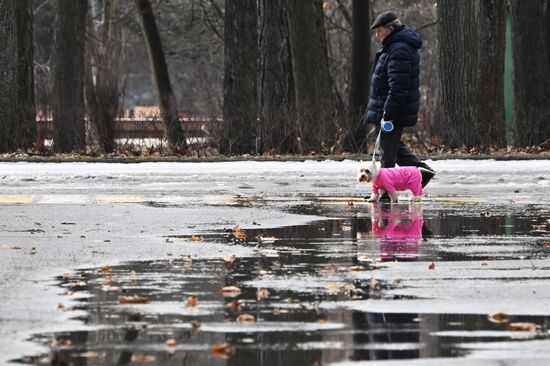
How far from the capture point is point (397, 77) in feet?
53.1

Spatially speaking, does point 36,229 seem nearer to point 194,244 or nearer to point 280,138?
point 194,244

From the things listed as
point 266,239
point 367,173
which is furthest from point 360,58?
point 266,239

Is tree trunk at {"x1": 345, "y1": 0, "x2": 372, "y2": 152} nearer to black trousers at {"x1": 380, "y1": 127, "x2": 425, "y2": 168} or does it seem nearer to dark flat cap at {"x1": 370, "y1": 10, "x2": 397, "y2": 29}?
black trousers at {"x1": 380, "y1": 127, "x2": 425, "y2": 168}

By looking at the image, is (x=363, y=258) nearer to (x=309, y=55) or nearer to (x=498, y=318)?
(x=498, y=318)

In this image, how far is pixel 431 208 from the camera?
1579 centimetres

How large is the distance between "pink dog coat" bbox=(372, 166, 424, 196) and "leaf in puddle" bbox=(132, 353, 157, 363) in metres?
8.92

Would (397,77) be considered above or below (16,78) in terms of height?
below

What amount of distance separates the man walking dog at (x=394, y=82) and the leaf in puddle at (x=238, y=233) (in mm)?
3349

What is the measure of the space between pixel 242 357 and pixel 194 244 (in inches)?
203

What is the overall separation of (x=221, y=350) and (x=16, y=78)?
809 inches

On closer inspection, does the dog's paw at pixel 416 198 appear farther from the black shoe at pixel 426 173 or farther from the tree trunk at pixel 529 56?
the tree trunk at pixel 529 56

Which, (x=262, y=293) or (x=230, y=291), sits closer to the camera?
(x=262, y=293)

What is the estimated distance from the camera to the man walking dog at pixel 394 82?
1622 centimetres

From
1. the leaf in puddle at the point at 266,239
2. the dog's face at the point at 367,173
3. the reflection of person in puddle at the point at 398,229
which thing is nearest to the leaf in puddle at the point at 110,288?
the reflection of person in puddle at the point at 398,229
